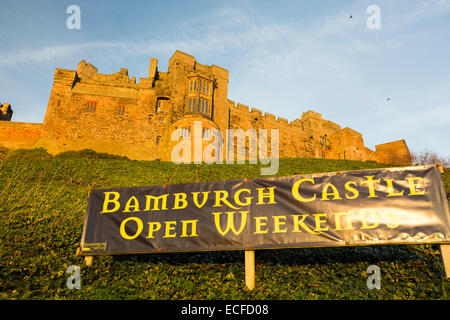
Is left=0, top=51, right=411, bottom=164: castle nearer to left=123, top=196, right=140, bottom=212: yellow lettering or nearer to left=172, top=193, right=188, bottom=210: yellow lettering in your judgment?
left=123, top=196, right=140, bottom=212: yellow lettering

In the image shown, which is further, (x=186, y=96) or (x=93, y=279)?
(x=186, y=96)

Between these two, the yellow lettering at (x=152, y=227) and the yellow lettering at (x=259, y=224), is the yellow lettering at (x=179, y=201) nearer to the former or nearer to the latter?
the yellow lettering at (x=152, y=227)

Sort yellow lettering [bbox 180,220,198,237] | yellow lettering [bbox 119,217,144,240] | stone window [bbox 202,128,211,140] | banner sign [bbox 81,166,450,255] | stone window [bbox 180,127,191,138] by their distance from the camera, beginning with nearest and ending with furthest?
banner sign [bbox 81,166,450,255]
yellow lettering [bbox 180,220,198,237]
yellow lettering [bbox 119,217,144,240]
stone window [bbox 202,128,211,140]
stone window [bbox 180,127,191,138]

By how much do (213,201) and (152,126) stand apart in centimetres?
2504

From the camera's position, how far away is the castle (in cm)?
2764

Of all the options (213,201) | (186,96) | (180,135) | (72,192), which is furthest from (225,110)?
(213,201)

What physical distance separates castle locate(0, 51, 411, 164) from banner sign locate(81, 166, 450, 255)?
64.2 ft

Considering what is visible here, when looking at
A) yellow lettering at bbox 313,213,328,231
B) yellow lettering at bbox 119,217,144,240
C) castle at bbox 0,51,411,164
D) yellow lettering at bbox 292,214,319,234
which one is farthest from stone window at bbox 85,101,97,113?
yellow lettering at bbox 313,213,328,231

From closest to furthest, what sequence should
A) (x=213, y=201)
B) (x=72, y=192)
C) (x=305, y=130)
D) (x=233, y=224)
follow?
1. (x=233, y=224)
2. (x=213, y=201)
3. (x=72, y=192)
4. (x=305, y=130)

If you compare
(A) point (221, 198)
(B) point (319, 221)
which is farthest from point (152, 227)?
(B) point (319, 221)

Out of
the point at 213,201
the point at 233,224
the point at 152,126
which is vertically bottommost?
the point at 233,224

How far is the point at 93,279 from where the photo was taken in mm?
6094
